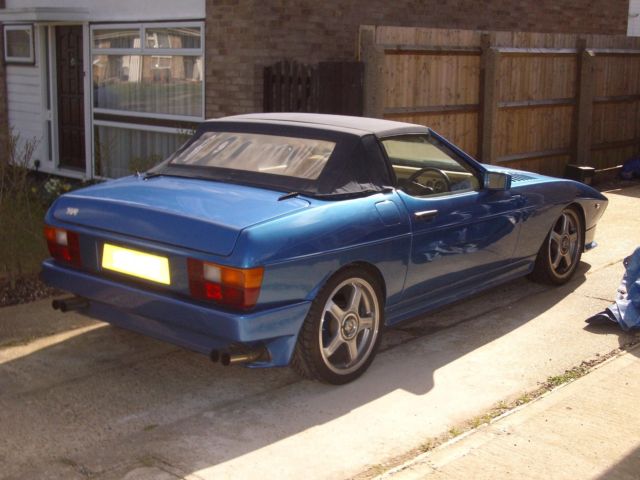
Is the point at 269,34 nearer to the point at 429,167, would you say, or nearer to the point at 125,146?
the point at 125,146

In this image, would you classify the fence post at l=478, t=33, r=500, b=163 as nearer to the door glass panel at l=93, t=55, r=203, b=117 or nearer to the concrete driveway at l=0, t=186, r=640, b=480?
the door glass panel at l=93, t=55, r=203, b=117

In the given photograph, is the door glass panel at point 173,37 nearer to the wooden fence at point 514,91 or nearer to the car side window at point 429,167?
the wooden fence at point 514,91

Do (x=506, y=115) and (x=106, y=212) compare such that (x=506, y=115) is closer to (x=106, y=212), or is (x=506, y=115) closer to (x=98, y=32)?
(x=98, y=32)

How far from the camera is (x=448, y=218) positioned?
19.1 ft

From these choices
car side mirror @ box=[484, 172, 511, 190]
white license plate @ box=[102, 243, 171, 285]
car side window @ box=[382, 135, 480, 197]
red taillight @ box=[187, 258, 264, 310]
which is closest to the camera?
red taillight @ box=[187, 258, 264, 310]

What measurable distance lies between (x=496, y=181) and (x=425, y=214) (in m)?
0.85

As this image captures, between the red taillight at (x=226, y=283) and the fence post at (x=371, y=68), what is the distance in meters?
5.38

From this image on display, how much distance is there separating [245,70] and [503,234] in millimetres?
4965

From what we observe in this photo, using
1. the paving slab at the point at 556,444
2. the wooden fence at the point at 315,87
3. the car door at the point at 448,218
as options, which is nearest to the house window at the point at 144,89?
the wooden fence at the point at 315,87

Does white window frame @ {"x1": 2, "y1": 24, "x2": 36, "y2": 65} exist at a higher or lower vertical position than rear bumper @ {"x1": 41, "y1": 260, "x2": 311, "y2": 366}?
higher

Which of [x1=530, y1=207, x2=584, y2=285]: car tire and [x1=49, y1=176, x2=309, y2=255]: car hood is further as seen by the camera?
[x1=530, y1=207, x2=584, y2=285]: car tire

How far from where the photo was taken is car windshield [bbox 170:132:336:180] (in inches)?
211

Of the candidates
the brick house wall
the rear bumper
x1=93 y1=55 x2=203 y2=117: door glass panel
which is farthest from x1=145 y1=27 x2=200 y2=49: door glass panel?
the rear bumper

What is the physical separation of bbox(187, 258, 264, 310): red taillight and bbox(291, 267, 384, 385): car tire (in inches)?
19.0
